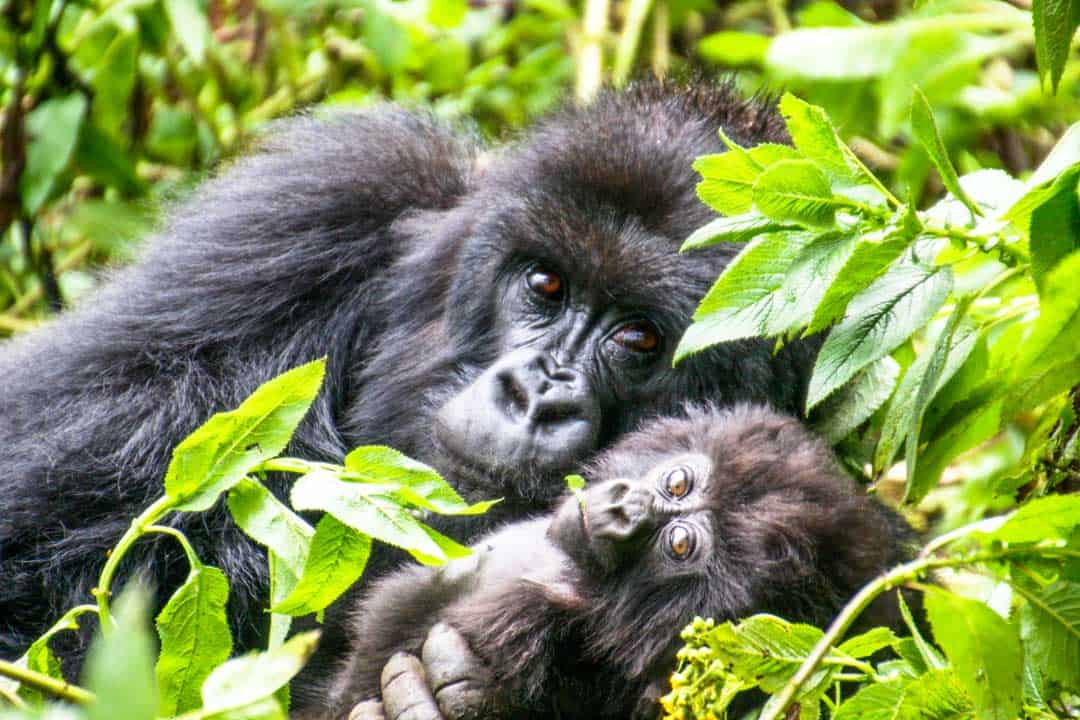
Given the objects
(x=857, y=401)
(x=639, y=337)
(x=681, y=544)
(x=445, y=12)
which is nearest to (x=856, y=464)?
(x=857, y=401)

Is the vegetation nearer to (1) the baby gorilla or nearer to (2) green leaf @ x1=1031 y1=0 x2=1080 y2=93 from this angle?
(2) green leaf @ x1=1031 y1=0 x2=1080 y2=93

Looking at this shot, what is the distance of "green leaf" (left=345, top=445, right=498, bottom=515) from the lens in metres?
1.88

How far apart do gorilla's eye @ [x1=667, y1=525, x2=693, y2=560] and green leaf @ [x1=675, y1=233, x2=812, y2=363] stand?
11.8 inches

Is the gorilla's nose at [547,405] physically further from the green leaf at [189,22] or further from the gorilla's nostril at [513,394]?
the green leaf at [189,22]

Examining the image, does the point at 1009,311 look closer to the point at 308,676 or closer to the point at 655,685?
the point at 655,685

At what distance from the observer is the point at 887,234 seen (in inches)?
77.4

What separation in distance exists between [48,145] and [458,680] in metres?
2.78

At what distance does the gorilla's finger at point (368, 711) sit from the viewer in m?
2.30

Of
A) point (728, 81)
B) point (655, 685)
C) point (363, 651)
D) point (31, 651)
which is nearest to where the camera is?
point (31, 651)

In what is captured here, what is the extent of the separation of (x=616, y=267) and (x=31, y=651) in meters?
1.44

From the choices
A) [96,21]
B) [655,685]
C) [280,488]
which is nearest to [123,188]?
[96,21]

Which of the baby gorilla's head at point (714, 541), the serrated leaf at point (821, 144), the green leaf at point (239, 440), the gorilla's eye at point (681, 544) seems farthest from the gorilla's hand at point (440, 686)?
the serrated leaf at point (821, 144)

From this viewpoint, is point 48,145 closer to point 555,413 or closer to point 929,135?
point 555,413

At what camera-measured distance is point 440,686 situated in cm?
227
